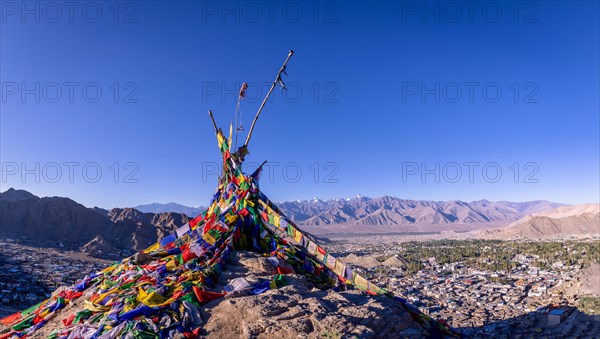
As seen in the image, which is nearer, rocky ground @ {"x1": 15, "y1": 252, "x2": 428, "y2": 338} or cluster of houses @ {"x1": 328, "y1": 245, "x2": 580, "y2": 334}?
rocky ground @ {"x1": 15, "y1": 252, "x2": 428, "y2": 338}

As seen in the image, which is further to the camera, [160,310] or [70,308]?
[70,308]

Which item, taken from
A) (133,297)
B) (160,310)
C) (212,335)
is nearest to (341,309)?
(212,335)

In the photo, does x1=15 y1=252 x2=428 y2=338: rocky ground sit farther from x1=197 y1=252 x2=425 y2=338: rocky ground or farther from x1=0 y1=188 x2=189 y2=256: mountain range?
x1=0 y1=188 x2=189 y2=256: mountain range

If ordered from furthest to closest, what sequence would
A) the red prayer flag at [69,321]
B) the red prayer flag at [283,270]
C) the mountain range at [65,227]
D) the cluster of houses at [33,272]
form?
the mountain range at [65,227], the cluster of houses at [33,272], the red prayer flag at [283,270], the red prayer flag at [69,321]

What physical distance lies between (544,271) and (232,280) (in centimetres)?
2533

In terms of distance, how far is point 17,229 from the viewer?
133ft

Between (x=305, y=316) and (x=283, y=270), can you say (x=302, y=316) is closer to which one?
(x=305, y=316)

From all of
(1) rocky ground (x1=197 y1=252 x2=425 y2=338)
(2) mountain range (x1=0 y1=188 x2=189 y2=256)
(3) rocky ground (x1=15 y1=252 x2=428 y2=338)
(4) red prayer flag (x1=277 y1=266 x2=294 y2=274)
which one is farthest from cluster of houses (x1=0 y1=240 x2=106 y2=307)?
(1) rocky ground (x1=197 y1=252 x2=425 y2=338)

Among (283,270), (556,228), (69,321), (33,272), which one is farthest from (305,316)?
(556,228)

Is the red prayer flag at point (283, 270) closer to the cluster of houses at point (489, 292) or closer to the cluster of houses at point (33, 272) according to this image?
the cluster of houses at point (489, 292)

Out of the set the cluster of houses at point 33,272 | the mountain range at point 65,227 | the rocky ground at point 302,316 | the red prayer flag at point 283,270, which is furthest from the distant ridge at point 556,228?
the rocky ground at point 302,316

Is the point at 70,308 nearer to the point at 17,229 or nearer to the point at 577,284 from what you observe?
the point at 577,284

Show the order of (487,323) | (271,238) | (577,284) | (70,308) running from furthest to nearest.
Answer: (577,284) → (487,323) → (271,238) → (70,308)

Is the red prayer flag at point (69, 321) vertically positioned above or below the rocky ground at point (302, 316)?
below
